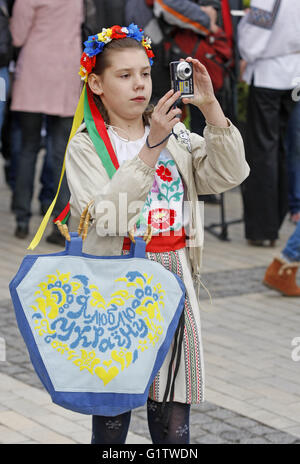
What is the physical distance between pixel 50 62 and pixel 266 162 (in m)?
1.88

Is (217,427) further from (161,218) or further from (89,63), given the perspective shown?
(89,63)

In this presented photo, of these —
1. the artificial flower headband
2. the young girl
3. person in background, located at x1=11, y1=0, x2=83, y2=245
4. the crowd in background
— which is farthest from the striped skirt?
person in background, located at x1=11, y1=0, x2=83, y2=245

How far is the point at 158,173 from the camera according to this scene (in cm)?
304

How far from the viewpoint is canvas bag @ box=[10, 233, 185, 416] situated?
2789 mm

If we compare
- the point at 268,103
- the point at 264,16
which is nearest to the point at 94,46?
the point at 264,16

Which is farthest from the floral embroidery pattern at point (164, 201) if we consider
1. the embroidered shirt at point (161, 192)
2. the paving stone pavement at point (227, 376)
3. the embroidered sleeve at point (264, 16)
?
the embroidered sleeve at point (264, 16)

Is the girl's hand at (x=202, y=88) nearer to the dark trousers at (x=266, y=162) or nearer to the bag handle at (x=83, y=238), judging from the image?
the bag handle at (x=83, y=238)

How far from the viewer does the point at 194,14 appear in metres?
7.33

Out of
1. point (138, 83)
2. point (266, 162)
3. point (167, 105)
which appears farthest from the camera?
point (266, 162)

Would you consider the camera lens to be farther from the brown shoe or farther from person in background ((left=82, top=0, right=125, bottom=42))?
person in background ((left=82, top=0, right=125, bottom=42))

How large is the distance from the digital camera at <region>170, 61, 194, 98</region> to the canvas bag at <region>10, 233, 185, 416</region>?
1.53 feet

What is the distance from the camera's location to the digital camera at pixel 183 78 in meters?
Result: 2.82

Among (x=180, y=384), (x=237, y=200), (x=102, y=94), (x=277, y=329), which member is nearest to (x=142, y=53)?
(x=102, y=94)

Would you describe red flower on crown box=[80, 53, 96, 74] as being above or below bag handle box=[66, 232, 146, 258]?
above
